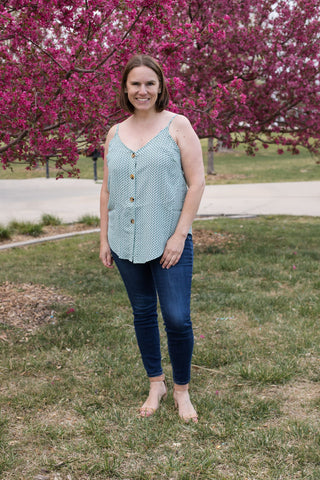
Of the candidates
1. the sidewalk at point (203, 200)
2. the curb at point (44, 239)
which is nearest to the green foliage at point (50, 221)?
the sidewalk at point (203, 200)

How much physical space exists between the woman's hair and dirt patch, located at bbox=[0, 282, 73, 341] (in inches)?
93.9

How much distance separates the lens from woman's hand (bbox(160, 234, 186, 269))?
285 cm

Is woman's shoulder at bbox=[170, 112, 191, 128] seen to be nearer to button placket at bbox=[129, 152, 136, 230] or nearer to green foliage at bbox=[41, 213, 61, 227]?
button placket at bbox=[129, 152, 136, 230]

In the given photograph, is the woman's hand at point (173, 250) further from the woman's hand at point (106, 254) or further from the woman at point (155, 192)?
the woman's hand at point (106, 254)

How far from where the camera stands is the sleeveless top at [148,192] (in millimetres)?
2830

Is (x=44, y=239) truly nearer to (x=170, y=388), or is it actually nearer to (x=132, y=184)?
(x=170, y=388)

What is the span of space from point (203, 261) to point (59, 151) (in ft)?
8.58

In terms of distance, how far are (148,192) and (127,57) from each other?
92.6 inches

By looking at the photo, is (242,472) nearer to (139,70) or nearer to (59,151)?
→ (139,70)

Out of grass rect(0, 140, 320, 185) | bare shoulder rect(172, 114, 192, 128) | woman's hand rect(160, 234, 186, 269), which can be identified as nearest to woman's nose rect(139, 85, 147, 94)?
bare shoulder rect(172, 114, 192, 128)

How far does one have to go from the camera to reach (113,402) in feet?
11.2

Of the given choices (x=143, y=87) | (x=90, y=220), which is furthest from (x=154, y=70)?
(x=90, y=220)

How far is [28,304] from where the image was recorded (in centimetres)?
521

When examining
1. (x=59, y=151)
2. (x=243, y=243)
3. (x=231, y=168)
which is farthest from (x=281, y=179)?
(x=59, y=151)
